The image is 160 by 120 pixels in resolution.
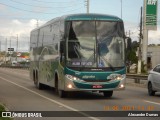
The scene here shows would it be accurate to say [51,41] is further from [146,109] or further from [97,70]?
[146,109]

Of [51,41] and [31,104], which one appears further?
[51,41]

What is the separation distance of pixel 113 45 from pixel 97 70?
1305 millimetres

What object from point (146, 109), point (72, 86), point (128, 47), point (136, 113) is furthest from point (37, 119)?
point (128, 47)

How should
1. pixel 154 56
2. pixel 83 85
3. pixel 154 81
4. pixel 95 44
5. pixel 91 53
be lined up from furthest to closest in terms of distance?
1. pixel 154 56
2. pixel 154 81
3. pixel 95 44
4. pixel 91 53
5. pixel 83 85

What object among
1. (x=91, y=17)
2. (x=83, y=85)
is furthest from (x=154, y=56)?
(x=83, y=85)

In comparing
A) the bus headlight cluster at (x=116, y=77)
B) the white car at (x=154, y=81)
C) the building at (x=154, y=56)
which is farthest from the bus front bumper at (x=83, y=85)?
the building at (x=154, y=56)

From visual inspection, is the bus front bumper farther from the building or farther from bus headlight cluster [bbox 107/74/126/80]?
the building

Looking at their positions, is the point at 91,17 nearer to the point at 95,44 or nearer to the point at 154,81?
the point at 95,44

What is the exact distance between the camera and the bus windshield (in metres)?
19.2

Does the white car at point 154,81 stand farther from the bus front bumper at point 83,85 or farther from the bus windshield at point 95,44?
the bus front bumper at point 83,85

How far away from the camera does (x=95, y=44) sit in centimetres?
1944

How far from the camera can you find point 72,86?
1922 centimetres

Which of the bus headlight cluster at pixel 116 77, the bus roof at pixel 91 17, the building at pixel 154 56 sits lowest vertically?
the building at pixel 154 56

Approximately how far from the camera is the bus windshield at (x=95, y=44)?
757 inches
